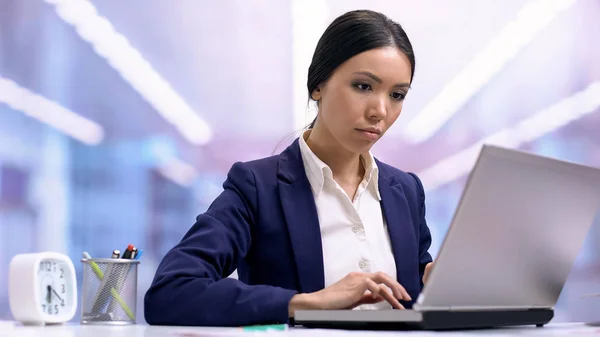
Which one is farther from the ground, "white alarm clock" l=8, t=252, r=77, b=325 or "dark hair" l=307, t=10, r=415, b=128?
"dark hair" l=307, t=10, r=415, b=128

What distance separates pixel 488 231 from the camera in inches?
39.2

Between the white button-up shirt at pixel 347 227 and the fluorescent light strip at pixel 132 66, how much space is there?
3.04 ft

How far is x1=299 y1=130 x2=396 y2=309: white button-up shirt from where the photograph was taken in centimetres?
169

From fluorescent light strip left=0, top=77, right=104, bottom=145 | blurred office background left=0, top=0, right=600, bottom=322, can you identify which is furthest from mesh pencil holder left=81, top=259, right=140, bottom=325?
fluorescent light strip left=0, top=77, right=104, bottom=145

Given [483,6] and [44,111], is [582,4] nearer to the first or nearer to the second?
[483,6]

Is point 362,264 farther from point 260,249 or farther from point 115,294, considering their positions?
point 115,294

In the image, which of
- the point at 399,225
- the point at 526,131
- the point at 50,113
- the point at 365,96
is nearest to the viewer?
the point at 365,96

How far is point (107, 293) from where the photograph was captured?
58.2 inches

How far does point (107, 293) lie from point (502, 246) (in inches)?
31.1

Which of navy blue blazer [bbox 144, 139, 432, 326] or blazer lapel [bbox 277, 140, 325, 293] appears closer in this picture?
navy blue blazer [bbox 144, 139, 432, 326]

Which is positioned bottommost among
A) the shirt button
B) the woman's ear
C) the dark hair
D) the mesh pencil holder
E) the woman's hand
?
the mesh pencil holder

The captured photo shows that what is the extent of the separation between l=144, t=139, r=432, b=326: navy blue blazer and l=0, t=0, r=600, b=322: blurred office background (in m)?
0.89

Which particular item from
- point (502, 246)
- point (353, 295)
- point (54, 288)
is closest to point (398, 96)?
point (353, 295)

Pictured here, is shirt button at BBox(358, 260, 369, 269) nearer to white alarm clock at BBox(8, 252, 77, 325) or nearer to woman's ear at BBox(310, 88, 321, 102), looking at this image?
woman's ear at BBox(310, 88, 321, 102)
